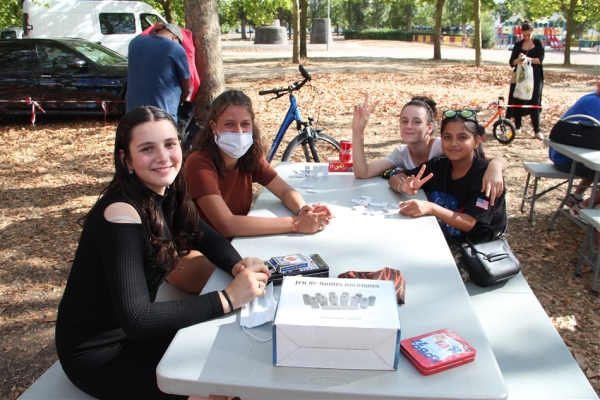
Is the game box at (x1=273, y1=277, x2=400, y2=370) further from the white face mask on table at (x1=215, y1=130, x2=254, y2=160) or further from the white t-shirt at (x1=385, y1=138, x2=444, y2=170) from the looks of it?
the white t-shirt at (x1=385, y1=138, x2=444, y2=170)

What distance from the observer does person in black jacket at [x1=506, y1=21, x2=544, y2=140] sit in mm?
7996

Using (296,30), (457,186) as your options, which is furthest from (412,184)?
(296,30)

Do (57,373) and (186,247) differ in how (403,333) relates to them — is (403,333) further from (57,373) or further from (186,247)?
(57,373)

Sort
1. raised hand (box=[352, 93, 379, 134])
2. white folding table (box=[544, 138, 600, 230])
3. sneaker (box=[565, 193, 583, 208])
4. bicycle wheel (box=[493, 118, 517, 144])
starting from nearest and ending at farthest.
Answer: raised hand (box=[352, 93, 379, 134]) < white folding table (box=[544, 138, 600, 230]) < sneaker (box=[565, 193, 583, 208]) < bicycle wheel (box=[493, 118, 517, 144])

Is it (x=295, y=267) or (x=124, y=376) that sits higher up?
(x=295, y=267)

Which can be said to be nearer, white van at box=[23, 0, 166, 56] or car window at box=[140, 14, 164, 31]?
white van at box=[23, 0, 166, 56]

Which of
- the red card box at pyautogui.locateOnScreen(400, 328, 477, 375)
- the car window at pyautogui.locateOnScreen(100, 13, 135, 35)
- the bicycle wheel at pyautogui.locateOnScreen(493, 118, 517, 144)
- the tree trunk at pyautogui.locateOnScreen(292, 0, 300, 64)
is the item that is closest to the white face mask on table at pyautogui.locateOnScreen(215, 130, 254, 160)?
the red card box at pyautogui.locateOnScreen(400, 328, 477, 375)

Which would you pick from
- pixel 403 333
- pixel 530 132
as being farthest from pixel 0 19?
pixel 403 333

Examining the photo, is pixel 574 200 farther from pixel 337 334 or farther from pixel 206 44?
pixel 337 334

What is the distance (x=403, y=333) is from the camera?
1435 mm

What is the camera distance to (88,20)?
48.7 ft

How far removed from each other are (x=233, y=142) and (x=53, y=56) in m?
8.27

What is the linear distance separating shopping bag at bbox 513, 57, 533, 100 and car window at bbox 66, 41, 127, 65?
7.40 meters

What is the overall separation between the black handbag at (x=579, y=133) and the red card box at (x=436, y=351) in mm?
3418
